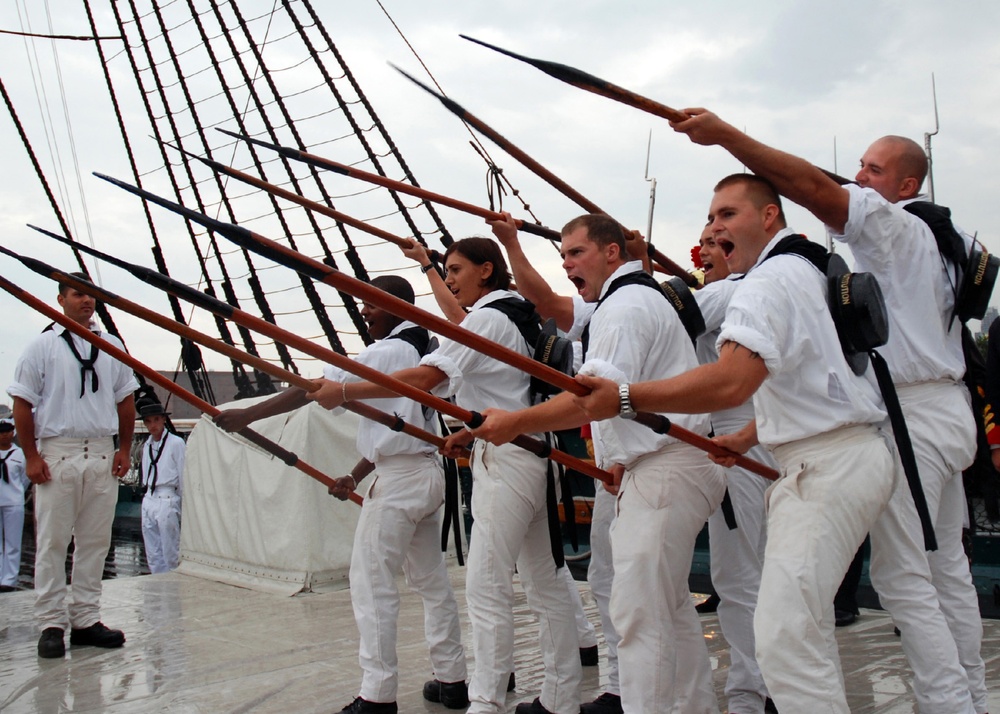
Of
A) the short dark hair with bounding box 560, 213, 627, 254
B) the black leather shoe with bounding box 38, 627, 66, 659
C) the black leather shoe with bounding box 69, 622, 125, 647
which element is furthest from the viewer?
the black leather shoe with bounding box 69, 622, 125, 647

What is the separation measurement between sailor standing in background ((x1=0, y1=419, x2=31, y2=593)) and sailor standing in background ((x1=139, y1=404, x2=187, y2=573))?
1.21 meters

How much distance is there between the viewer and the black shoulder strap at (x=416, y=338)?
149 inches

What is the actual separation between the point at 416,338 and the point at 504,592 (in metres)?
1.16

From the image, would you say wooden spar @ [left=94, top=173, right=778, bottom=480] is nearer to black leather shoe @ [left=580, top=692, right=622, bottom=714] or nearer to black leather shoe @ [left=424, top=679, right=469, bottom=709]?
black leather shoe @ [left=580, top=692, right=622, bottom=714]

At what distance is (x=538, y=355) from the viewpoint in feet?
10.6

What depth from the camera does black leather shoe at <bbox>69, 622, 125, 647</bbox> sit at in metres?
4.46

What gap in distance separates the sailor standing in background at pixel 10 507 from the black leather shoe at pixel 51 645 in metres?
4.95

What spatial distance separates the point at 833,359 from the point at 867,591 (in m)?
3.93

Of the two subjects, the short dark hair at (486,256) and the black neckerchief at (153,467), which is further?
the black neckerchief at (153,467)

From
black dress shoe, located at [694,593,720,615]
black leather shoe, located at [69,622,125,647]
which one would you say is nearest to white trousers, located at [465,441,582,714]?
black dress shoe, located at [694,593,720,615]

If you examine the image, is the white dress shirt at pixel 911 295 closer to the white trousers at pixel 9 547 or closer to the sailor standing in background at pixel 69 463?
the sailor standing in background at pixel 69 463

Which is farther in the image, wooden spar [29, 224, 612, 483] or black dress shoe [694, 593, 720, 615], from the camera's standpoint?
black dress shoe [694, 593, 720, 615]

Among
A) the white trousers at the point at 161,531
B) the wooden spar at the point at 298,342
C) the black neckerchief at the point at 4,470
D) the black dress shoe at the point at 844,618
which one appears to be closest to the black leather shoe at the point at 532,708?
the wooden spar at the point at 298,342

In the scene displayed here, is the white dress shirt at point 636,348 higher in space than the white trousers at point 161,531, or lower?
higher
